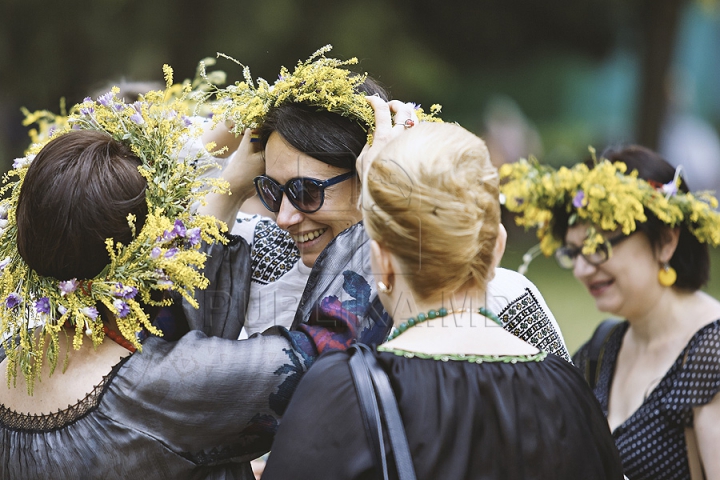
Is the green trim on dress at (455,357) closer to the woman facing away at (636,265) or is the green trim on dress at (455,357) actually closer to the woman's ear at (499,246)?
the woman's ear at (499,246)

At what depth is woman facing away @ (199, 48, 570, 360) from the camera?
254cm

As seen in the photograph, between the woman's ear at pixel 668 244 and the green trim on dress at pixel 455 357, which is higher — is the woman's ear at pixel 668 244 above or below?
below

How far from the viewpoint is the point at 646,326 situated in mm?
4062

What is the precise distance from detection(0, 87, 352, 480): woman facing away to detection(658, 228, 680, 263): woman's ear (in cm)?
240

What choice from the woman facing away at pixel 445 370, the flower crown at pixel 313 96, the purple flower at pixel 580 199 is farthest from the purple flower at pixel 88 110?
the purple flower at pixel 580 199

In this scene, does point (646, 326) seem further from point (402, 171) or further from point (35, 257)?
point (35, 257)

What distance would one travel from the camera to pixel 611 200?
3.91m

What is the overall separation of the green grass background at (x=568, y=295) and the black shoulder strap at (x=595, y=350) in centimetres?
421

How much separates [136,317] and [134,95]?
2.55 meters

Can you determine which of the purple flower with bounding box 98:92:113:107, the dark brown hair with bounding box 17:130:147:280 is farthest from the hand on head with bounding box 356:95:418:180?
the purple flower with bounding box 98:92:113:107

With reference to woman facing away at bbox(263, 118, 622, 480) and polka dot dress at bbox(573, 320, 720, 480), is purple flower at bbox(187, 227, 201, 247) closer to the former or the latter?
woman facing away at bbox(263, 118, 622, 480)

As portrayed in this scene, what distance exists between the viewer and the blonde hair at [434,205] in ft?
6.10

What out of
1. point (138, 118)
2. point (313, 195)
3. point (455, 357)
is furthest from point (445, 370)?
point (138, 118)

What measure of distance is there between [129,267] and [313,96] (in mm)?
910
